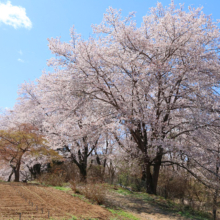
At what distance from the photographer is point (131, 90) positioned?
1126 cm

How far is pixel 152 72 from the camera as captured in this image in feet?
32.5

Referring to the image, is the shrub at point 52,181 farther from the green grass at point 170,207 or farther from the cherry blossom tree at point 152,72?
the cherry blossom tree at point 152,72

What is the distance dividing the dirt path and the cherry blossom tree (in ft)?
7.34

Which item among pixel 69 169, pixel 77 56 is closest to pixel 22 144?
pixel 69 169

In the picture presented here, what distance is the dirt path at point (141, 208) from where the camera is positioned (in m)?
8.12

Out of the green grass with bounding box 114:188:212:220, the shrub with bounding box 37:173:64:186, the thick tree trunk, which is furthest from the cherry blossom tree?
the shrub with bounding box 37:173:64:186

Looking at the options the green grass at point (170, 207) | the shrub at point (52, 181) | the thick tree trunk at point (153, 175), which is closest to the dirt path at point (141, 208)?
the green grass at point (170, 207)

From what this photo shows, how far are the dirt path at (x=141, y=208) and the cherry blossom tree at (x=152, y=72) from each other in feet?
7.34

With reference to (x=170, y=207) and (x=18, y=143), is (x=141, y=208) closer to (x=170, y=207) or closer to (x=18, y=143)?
(x=170, y=207)

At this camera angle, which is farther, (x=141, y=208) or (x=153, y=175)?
(x=153, y=175)

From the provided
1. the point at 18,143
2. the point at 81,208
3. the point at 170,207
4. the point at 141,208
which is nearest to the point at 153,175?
the point at 170,207

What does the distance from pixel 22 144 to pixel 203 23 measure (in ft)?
39.6

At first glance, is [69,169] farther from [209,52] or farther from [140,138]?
[209,52]

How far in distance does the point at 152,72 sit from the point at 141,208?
18.8 feet
